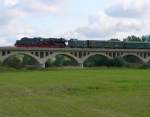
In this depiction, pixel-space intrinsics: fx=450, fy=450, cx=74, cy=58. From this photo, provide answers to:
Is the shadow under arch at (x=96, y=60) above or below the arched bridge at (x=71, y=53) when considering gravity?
below

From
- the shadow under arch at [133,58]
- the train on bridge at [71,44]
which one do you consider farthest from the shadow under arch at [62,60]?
the shadow under arch at [133,58]

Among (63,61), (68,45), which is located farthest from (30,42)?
(63,61)

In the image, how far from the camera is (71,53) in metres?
122

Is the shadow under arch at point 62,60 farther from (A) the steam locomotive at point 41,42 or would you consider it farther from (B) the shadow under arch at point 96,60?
(B) the shadow under arch at point 96,60

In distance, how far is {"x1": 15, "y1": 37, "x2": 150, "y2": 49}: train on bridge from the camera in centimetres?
11595

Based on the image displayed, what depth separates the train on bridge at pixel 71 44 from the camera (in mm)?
115950

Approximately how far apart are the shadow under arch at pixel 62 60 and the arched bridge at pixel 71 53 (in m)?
0.63

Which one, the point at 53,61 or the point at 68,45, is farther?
the point at 53,61

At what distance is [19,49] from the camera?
11406cm

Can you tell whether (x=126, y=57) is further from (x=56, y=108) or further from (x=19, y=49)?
(x=56, y=108)

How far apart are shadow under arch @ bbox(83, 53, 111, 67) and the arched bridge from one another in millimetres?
552

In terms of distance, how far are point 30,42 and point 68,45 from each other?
11.8m

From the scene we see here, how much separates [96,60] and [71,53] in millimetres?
12492

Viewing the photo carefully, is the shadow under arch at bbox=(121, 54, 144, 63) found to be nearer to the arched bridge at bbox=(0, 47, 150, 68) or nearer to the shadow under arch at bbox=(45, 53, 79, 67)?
the arched bridge at bbox=(0, 47, 150, 68)
